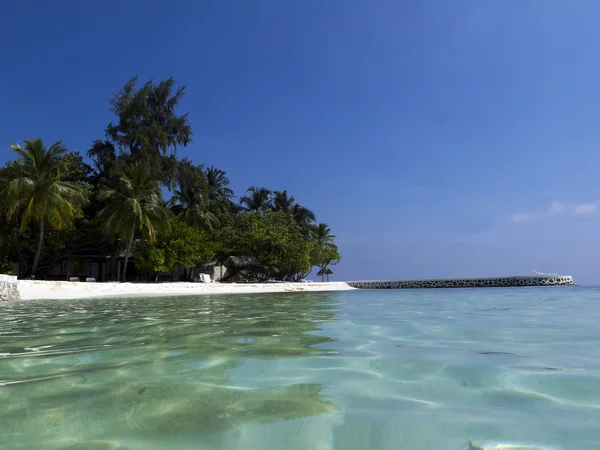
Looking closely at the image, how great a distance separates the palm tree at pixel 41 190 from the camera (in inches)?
891

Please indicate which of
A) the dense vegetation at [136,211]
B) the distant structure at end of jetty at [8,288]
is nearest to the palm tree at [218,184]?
the dense vegetation at [136,211]

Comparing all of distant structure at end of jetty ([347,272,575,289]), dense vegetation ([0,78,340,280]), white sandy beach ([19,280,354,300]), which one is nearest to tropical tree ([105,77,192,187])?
dense vegetation ([0,78,340,280])

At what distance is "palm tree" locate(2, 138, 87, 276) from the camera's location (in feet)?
74.3

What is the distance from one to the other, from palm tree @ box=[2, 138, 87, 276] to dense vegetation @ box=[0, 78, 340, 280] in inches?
2.2

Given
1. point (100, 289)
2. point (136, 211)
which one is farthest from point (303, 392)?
point (136, 211)

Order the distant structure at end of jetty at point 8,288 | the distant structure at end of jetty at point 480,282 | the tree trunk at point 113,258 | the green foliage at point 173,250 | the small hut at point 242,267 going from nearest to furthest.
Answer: the distant structure at end of jetty at point 8,288 < the green foliage at point 173,250 < the tree trunk at point 113,258 < the small hut at point 242,267 < the distant structure at end of jetty at point 480,282

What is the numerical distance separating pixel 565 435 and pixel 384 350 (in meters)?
2.06

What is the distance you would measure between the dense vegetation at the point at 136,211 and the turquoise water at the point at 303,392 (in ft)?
74.1

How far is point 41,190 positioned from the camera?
75.1ft

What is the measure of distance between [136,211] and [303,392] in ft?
81.0

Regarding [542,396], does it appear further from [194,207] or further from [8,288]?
[194,207]

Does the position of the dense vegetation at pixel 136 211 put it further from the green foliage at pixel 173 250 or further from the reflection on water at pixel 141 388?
the reflection on water at pixel 141 388

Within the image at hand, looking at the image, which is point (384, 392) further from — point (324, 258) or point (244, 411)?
point (324, 258)

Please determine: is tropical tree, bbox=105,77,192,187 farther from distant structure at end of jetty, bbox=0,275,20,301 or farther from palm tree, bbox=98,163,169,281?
distant structure at end of jetty, bbox=0,275,20,301
